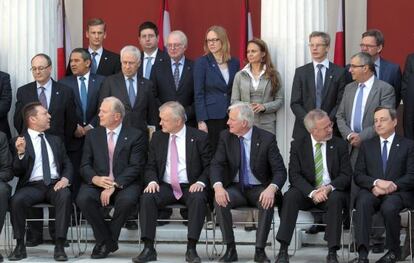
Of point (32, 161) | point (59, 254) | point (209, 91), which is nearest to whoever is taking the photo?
point (59, 254)

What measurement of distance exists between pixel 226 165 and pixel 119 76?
1658mm

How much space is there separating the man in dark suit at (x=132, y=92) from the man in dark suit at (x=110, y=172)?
41cm

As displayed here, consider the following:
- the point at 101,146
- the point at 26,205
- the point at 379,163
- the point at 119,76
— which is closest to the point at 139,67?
the point at 119,76

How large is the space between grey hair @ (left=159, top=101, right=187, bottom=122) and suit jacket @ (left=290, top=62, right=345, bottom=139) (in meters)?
1.21

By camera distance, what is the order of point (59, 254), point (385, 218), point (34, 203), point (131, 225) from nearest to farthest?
1. point (385, 218)
2. point (59, 254)
3. point (34, 203)
4. point (131, 225)

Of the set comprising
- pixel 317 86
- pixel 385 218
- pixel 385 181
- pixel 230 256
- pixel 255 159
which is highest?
pixel 317 86

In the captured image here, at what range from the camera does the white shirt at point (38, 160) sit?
12672mm

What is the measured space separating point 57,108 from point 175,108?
140cm

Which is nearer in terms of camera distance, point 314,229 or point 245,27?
point 314,229

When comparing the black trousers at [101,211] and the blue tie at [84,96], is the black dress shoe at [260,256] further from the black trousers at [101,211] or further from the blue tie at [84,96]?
the blue tie at [84,96]

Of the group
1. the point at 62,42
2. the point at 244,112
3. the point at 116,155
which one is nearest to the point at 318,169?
the point at 244,112

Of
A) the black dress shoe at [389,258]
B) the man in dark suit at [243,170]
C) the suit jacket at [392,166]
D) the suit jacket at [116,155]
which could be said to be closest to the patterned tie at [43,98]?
the suit jacket at [116,155]

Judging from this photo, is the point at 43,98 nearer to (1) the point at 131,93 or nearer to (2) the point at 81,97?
(2) the point at 81,97

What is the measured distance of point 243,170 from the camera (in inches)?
488
